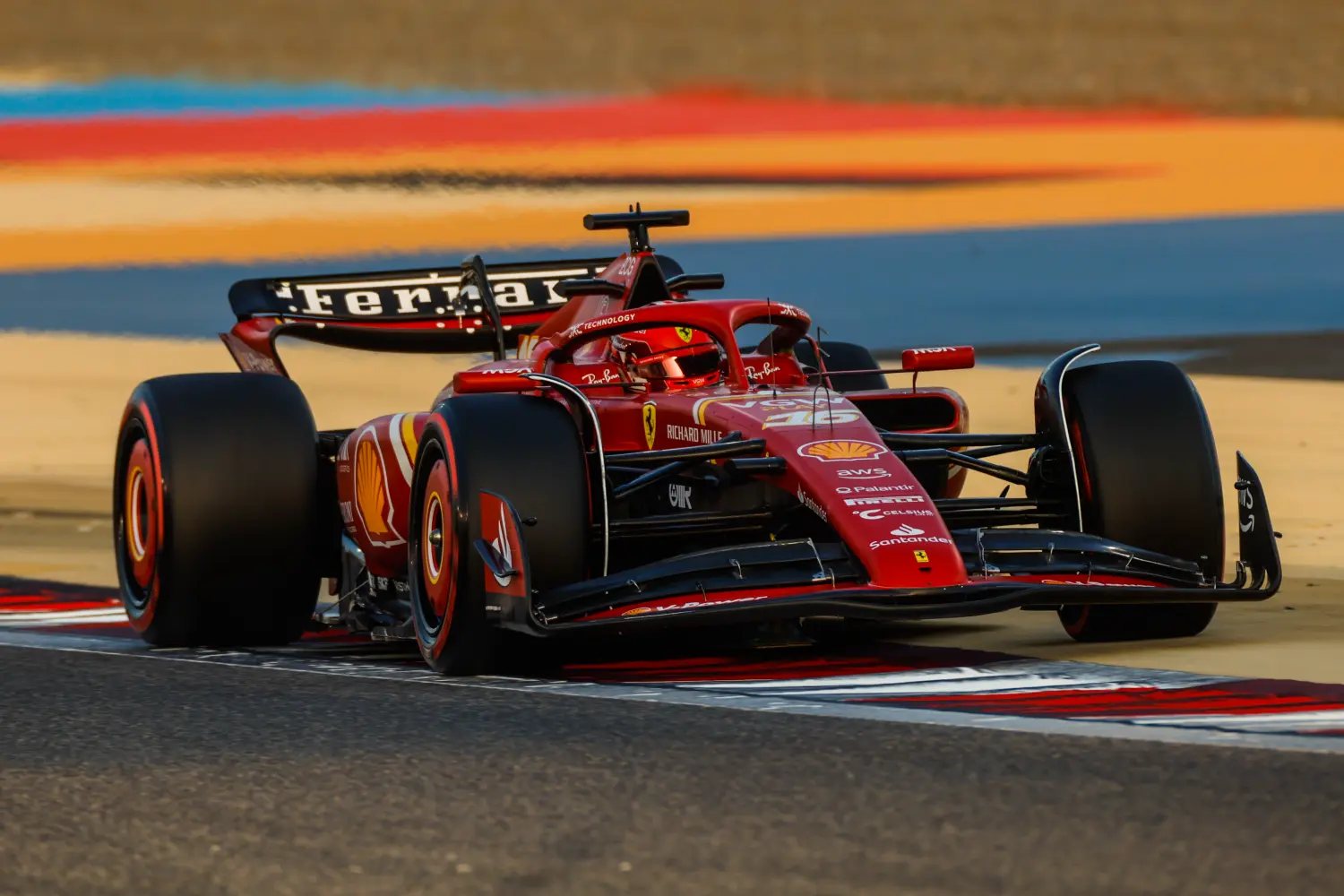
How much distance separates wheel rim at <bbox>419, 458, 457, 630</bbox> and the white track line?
249 mm

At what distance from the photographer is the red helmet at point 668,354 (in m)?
9.96

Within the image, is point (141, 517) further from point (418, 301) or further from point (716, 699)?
point (716, 699)

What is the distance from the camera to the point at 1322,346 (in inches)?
1019

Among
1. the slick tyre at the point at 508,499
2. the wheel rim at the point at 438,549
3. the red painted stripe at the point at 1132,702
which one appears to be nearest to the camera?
the red painted stripe at the point at 1132,702

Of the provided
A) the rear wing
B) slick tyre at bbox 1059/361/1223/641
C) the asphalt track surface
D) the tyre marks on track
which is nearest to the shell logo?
the tyre marks on track

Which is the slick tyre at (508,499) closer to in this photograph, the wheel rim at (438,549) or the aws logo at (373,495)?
the wheel rim at (438,549)

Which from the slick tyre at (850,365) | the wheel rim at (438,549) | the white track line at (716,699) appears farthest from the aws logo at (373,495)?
the slick tyre at (850,365)

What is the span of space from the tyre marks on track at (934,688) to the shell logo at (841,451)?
2.35 ft

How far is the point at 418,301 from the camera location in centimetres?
1211

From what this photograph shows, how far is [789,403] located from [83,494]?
34.2ft

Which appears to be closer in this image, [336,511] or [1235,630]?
[1235,630]

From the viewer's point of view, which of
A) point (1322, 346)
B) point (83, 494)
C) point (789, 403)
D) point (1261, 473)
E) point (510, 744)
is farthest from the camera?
point (1322, 346)

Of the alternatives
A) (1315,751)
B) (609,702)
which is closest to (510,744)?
(609,702)

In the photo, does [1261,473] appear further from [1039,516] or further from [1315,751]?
[1315,751]
